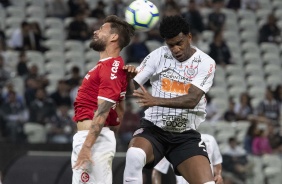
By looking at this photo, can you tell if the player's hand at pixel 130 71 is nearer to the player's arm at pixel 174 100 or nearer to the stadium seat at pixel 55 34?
the player's arm at pixel 174 100

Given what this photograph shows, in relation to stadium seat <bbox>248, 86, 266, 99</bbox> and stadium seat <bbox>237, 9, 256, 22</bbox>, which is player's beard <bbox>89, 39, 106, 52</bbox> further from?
stadium seat <bbox>237, 9, 256, 22</bbox>

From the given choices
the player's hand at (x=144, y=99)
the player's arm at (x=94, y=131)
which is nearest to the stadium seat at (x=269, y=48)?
the player's hand at (x=144, y=99)

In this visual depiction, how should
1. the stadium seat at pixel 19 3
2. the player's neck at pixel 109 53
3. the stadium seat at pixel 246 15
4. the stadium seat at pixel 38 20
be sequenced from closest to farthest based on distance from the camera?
the player's neck at pixel 109 53, the stadium seat at pixel 38 20, the stadium seat at pixel 19 3, the stadium seat at pixel 246 15

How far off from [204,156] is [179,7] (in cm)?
1279

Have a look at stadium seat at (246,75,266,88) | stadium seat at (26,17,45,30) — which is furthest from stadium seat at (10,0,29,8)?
stadium seat at (246,75,266,88)

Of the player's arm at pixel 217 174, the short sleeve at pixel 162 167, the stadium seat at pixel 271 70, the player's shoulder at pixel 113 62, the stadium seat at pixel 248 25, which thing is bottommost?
the stadium seat at pixel 271 70

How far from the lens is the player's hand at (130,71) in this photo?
8.38 m

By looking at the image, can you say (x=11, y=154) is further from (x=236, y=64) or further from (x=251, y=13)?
(x=251, y=13)

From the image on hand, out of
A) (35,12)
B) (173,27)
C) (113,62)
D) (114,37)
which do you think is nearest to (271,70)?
(35,12)

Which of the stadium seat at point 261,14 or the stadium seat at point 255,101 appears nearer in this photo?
the stadium seat at point 255,101

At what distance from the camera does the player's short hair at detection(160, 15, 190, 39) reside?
879 cm

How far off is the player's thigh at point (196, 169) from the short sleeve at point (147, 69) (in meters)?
0.89

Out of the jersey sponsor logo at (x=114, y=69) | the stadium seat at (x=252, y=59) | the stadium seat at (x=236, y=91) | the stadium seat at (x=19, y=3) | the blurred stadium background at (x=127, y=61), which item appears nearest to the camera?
the jersey sponsor logo at (x=114, y=69)

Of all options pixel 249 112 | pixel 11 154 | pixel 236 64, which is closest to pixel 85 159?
pixel 11 154
